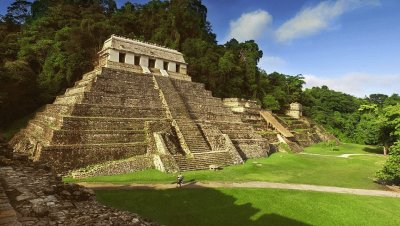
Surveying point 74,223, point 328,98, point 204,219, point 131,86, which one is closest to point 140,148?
point 131,86

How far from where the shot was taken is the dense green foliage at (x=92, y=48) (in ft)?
95.0

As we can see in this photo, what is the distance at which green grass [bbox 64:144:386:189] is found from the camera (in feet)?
56.6

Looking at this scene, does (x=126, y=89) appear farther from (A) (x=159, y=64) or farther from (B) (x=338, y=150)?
(B) (x=338, y=150)

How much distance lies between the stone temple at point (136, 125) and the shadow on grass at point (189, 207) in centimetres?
447

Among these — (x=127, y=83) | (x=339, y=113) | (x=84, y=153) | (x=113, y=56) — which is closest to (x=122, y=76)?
(x=127, y=83)

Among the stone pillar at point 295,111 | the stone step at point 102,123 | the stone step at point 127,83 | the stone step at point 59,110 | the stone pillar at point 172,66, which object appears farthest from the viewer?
the stone pillar at point 295,111

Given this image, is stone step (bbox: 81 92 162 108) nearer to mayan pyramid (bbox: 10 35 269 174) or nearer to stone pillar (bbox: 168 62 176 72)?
mayan pyramid (bbox: 10 35 269 174)

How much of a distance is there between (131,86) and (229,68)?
64.3ft

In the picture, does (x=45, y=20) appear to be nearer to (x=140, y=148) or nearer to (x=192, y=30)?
(x=192, y=30)

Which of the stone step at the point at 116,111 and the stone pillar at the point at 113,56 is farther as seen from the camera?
the stone pillar at the point at 113,56

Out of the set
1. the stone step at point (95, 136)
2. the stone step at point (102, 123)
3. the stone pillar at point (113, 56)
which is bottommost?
the stone step at point (95, 136)

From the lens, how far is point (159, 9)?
47.4 meters

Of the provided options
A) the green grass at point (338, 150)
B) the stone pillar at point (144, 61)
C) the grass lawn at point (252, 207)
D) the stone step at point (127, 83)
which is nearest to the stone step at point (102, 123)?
the stone step at point (127, 83)

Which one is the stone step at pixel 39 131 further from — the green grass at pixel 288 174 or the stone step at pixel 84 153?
the green grass at pixel 288 174
